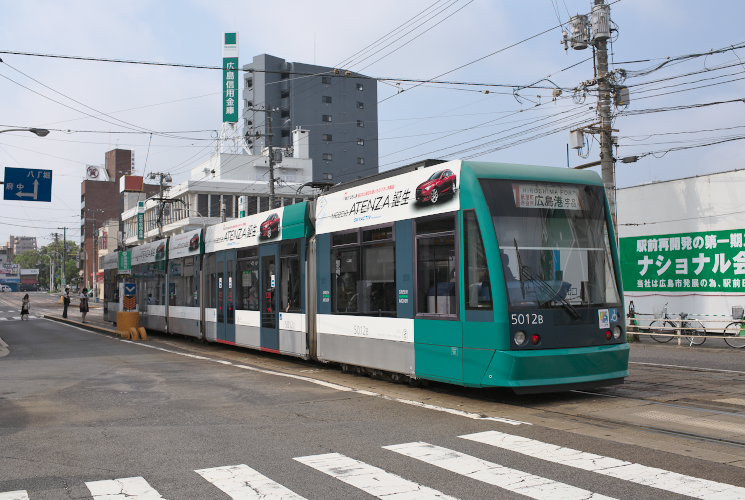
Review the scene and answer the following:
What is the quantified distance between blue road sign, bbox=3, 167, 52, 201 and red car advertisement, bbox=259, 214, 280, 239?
49.4ft

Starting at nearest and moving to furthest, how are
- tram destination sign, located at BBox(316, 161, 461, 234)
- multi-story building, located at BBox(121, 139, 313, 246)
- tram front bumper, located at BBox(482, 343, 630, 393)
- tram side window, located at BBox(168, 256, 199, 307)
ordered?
tram front bumper, located at BBox(482, 343, 630, 393) < tram destination sign, located at BBox(316, 161, 461, 234) < tram side window, located at BBox(168, 256, 199, 307) < multi-story building, located at BBox(121, 139, 313, 246)

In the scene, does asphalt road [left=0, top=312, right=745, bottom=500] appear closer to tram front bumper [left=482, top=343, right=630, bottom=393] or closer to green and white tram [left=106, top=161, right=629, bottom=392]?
tram front bumper [left=482, top=343, right=630, bottom=393]

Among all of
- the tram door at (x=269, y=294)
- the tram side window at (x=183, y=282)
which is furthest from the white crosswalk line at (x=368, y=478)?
the tram side window at (x=183, y=282)

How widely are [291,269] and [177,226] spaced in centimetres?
6153

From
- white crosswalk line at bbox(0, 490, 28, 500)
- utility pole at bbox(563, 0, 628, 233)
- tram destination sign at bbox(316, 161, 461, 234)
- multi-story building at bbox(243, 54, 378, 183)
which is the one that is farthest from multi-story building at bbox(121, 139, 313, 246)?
white crosswalk line at bbox(0, 490, 28, 500)

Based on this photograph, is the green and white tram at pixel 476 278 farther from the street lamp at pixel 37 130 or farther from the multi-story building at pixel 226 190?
the multi-story building at pixel 226 190

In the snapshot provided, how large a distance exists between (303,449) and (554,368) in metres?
3.78

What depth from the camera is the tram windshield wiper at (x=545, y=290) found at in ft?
30.5

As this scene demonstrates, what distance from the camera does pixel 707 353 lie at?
1916 cm

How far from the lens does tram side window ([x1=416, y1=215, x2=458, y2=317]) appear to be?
984 cm

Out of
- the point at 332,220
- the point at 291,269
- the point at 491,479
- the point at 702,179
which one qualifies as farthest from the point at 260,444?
the point at 702,179

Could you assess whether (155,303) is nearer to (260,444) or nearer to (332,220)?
(332,220)

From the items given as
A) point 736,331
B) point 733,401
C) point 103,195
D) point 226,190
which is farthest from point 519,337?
point 103,195

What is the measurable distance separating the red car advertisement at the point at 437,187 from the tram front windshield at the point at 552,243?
54cm
